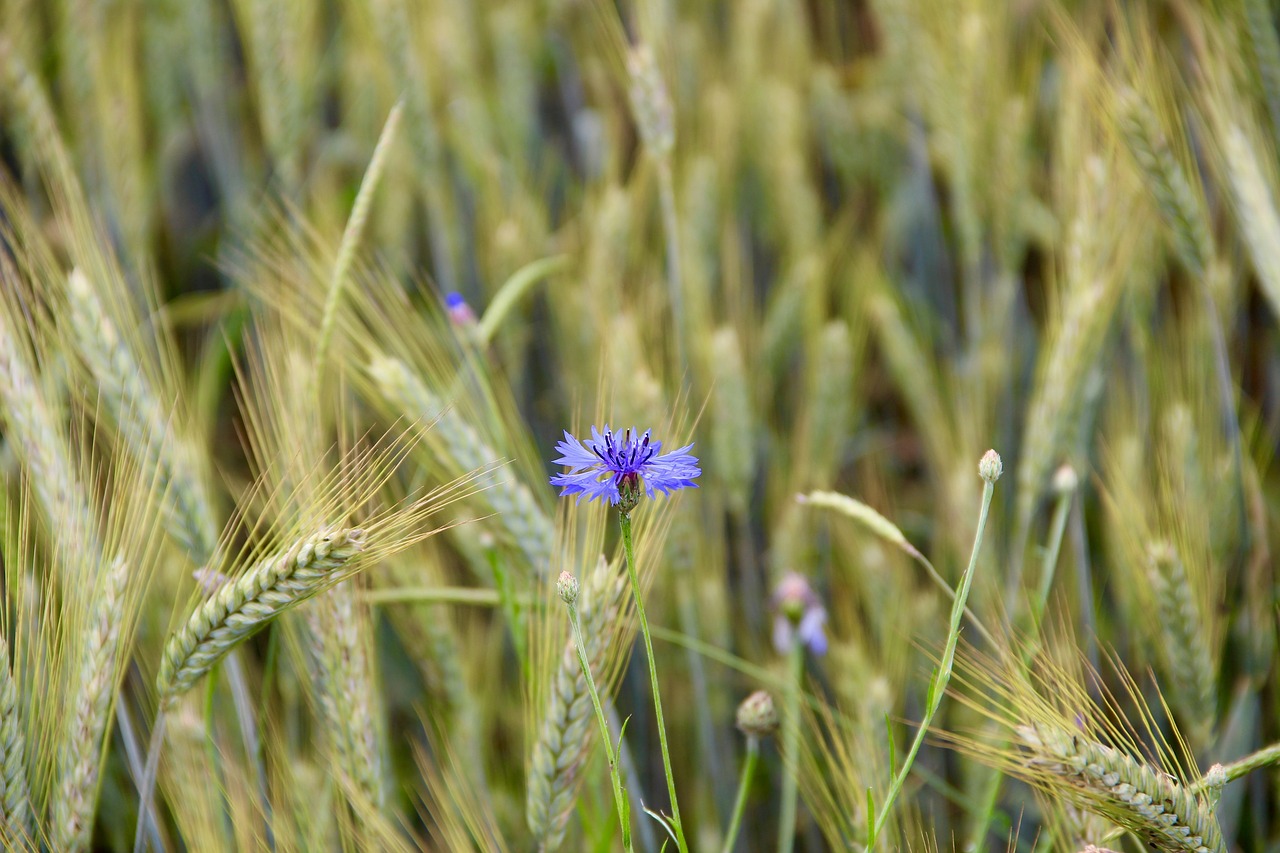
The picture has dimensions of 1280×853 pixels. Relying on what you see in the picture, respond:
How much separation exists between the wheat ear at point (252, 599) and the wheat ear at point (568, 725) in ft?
0.91

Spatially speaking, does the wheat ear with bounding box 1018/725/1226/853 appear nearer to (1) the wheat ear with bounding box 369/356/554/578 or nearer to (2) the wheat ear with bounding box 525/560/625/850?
(2) the wheat ear with bounding box 525/560/625/850

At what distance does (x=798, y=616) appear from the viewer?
133 cm

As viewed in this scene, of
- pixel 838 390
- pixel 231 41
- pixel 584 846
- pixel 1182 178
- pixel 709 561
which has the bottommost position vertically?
pixel 584 846

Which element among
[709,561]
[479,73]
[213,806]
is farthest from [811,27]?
[213,806]

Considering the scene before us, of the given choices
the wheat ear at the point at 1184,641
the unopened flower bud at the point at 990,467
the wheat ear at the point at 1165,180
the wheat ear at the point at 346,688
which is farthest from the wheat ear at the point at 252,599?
the wheat ear at the point at 1165,180

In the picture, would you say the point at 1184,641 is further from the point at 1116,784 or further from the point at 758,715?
the point at 758,715

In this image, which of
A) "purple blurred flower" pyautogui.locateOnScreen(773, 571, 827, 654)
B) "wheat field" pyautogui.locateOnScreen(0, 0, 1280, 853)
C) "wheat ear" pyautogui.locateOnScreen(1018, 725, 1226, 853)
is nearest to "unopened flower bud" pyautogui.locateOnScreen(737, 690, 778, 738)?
"wheat field" pyautogui.locateOnScreen(0, 0, 1280, 853)

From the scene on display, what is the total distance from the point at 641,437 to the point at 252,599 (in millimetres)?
430

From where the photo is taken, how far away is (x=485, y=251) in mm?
2146

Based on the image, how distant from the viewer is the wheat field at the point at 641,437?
1114 mm

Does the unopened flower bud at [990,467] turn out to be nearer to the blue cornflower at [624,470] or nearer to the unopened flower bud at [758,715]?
the blue cornflower at [624,470]

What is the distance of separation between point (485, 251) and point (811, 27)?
61.5 inches

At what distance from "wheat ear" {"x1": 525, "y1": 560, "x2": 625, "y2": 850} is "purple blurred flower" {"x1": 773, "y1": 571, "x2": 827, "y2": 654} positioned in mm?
302

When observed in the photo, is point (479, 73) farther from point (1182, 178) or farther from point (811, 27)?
point (1182, 178)
